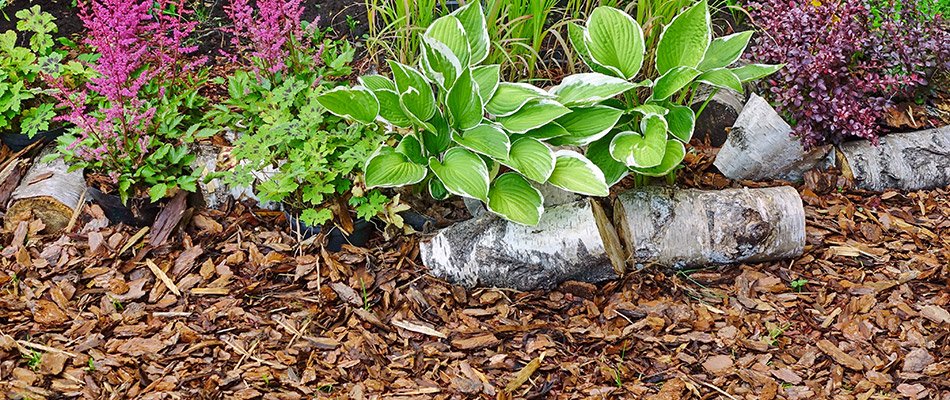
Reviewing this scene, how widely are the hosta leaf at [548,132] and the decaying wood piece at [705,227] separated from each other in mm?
384

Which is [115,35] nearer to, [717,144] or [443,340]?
[443,340]

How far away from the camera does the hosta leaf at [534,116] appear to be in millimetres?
2854

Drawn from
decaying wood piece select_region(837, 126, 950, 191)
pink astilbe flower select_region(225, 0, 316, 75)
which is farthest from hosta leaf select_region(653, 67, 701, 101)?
pink astilbe flower select_region(225, 0, 316, 75)

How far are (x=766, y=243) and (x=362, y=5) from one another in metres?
2.53

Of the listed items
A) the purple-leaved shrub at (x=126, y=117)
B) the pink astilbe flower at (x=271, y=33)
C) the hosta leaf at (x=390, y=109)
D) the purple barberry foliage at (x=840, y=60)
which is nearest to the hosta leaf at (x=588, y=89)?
the hosta leaf at (x=390, y=109)

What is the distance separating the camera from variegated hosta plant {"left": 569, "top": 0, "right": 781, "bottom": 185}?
9.83 ft

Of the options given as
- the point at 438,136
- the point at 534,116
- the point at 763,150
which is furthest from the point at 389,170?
the point at 763,150

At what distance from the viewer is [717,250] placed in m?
3.13

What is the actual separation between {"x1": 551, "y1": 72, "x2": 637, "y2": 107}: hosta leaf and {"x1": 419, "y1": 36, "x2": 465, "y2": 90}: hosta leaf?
359 millimetres

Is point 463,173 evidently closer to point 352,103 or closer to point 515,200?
point 515,200

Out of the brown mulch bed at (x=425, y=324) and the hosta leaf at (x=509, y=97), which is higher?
the hosta leaf at (x=509, y=97)

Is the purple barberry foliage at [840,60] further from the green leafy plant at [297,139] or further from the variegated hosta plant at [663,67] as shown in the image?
the green leafy plant at [297,139]

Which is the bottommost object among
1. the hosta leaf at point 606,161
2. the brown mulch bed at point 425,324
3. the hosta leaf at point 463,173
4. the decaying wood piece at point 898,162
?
the brown mulch bed at point 425,324

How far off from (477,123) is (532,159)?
222mm
